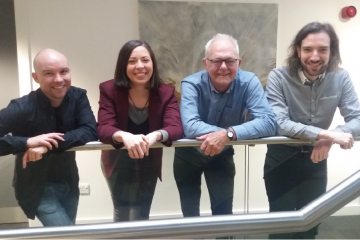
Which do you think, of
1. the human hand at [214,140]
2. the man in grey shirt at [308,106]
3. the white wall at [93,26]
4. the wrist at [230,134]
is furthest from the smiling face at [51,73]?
the white wall at [93,26]

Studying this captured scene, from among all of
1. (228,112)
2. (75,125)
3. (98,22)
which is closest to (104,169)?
(75,125)

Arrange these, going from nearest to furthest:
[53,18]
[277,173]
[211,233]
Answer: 1. [211,233]
2. [277,173]
3. [53,18]

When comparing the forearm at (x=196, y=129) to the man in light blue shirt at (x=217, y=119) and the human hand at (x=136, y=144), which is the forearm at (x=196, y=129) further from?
the human hand at (x=136, y=144)

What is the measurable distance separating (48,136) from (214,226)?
3.41 ft

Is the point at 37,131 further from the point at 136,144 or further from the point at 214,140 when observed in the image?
the point at 214,140

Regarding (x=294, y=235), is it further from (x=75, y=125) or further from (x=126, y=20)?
(x=126, y=20)

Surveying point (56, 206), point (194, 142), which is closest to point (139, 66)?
point (194, 142)

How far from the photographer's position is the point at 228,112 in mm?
2037

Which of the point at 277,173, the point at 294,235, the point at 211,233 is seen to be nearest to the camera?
the point at 211,233

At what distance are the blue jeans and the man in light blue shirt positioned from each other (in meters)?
0.71

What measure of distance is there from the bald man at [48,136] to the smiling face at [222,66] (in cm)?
83

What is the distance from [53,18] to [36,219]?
7.89ft

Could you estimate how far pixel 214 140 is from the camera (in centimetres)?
182

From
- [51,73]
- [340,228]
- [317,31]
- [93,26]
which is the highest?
[93,26]
